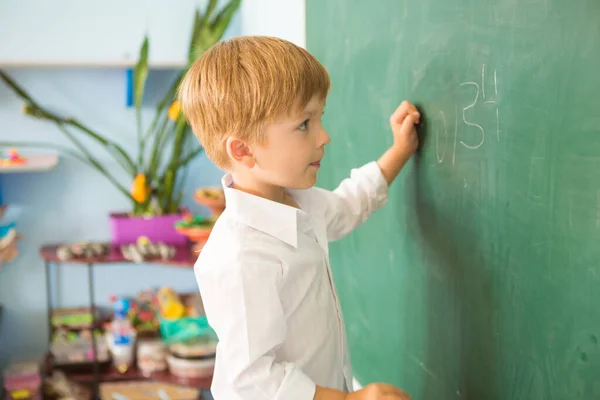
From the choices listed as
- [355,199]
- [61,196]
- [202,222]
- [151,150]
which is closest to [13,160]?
[61,196]

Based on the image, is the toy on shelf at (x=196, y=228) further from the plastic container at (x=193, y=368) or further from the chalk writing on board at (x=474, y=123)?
the chalk writing on board at (x=474, y=123)

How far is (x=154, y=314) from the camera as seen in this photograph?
2.94 meters


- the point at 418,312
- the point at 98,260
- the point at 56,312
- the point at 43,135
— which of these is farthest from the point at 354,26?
the point at 56,312

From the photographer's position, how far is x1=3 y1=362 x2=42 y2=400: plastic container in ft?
8.84

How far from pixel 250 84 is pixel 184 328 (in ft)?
5.58

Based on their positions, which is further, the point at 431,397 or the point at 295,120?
the point at 431,397

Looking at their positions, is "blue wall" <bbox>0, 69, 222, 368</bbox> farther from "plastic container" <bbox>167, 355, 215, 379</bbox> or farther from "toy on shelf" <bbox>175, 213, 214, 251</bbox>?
"plastic container" <bbox>167, 355, 215, 379</bbox>

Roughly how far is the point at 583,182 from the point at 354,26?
0.77m

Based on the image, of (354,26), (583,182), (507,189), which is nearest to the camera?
(583,182)

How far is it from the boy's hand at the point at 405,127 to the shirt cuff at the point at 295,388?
44cm

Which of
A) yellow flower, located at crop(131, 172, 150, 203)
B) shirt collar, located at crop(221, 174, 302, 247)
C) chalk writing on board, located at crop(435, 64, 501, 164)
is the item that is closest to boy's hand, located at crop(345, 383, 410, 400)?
shirt collar, located at crop(221, 174, 302, 247)

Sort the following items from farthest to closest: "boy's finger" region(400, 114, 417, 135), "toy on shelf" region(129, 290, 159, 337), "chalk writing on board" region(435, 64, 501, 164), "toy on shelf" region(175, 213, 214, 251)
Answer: "toy on shelf" region(129, 290, 159, 337) → "toy on shelf" region(175, 213, 214, 251) → "boy's finger" region(400, 114, 417, 135) → "chalk writing on board" region(435, 64, 501, 164)

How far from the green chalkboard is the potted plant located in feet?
3.94

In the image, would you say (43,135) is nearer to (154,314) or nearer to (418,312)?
(154,314)
